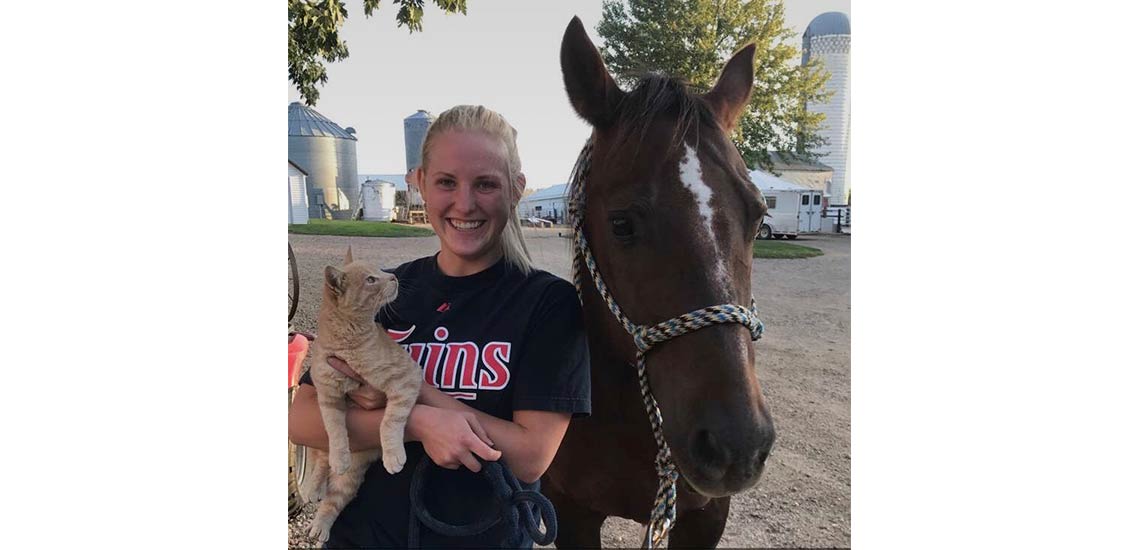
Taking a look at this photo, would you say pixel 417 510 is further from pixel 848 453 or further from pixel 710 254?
pixel 848 453

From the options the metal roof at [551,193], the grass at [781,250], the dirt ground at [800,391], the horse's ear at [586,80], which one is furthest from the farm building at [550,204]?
the grass at [781,250]

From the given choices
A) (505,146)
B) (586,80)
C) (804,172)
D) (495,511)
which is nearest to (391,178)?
(505,146)

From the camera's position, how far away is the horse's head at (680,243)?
1318 millimetres

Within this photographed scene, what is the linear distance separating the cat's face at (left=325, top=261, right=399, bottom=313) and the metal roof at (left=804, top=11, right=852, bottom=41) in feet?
4.74

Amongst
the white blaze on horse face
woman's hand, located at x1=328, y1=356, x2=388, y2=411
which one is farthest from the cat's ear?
the white blaze on horse face

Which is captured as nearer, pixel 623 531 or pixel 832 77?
pixel 832 77

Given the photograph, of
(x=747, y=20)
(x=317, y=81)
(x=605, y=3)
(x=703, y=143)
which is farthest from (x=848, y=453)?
(x=317, y=81)

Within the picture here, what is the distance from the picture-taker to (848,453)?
2.16 meters

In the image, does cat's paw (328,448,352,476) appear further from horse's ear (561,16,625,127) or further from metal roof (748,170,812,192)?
metal roof (748,170,812,192)

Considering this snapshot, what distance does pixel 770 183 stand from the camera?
1925 millimetres

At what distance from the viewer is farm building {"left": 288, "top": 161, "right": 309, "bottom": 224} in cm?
194

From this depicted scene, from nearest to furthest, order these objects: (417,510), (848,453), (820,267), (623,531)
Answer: (417,510) < (820,267) < (848,453) < (623,531)

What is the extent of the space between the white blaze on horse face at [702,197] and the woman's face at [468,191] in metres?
0.46

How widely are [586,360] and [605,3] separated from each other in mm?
1070
